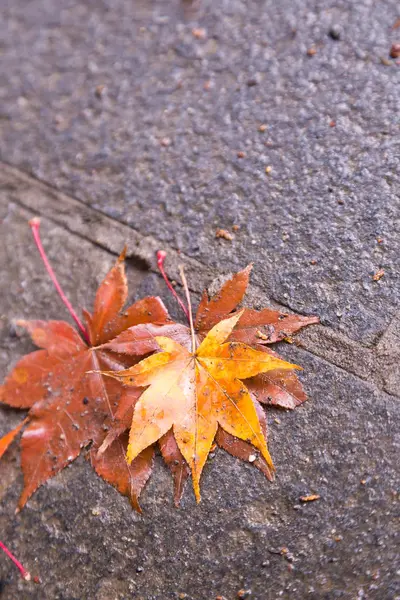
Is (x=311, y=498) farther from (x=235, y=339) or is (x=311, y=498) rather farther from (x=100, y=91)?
(x=100, y=91)

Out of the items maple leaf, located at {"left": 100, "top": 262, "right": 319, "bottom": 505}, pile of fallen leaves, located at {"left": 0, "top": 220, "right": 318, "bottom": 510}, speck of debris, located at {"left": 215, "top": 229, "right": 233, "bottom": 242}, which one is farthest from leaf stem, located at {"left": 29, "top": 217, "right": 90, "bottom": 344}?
speck of debris, located at {"left": 215, "top": 229, "right": 233, "bottom": 242}

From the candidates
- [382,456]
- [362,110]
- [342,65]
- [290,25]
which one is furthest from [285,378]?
[290,25]

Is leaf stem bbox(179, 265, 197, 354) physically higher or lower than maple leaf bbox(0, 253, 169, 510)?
higher

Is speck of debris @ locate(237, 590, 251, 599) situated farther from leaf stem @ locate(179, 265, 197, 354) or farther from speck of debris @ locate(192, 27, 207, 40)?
speck of debris @ locate(192, 27, 207, 40)

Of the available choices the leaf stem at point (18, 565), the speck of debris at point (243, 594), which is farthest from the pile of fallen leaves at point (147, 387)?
the speck of debris at point (243, 594)

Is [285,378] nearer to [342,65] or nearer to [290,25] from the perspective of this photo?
[342,65]

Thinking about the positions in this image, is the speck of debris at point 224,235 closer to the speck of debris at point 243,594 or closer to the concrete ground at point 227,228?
the concrete ground at point 227,228

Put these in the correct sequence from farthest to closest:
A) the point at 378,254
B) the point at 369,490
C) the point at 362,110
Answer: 1. the point at 362,110
2. the point at 378,254
3. the point at 369,490
